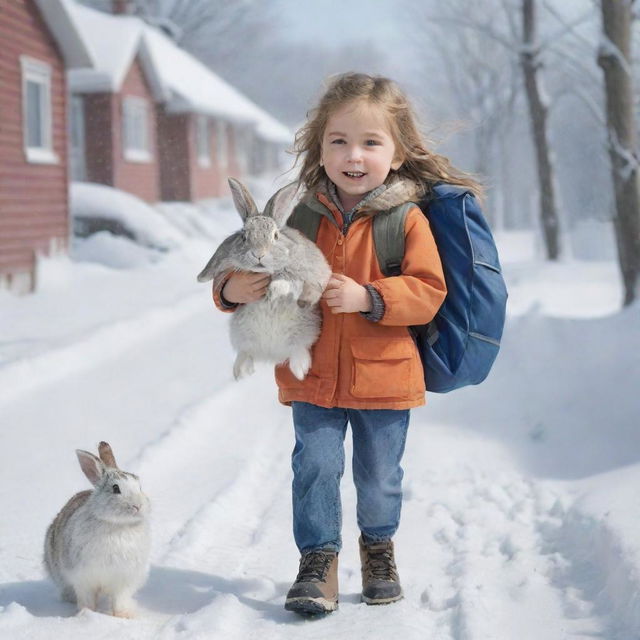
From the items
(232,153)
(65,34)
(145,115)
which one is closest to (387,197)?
(65,34)

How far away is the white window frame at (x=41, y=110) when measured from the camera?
1384cm

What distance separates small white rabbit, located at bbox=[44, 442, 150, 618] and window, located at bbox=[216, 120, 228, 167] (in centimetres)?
2829

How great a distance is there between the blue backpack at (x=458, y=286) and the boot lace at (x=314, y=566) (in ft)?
2.61

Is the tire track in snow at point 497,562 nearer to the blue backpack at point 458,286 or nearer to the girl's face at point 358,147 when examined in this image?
the blue backpack at point 458,286

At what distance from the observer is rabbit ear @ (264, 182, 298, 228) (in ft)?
9.76

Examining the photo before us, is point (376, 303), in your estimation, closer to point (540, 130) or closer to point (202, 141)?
point (540, 130)

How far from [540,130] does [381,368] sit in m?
15.8

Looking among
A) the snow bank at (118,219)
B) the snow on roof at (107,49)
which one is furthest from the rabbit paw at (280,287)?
the snow on roof at (107,49)

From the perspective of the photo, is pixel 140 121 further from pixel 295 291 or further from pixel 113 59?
pixel 295 291

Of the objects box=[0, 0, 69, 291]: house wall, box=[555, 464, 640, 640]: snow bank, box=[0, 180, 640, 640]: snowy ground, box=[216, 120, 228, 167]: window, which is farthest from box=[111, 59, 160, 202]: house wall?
box=[555, 464, 640, 640]: snow bank

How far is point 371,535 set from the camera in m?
3.44

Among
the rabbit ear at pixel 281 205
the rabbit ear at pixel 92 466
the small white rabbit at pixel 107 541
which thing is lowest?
the small white rabbit at pixel 107 541

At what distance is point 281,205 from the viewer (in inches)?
118

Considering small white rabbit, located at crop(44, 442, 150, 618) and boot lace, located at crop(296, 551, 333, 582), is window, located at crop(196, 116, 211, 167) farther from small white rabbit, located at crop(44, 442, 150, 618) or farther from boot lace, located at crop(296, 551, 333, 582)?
small white rabbit, located at crop(44, 442, 150, 618)
